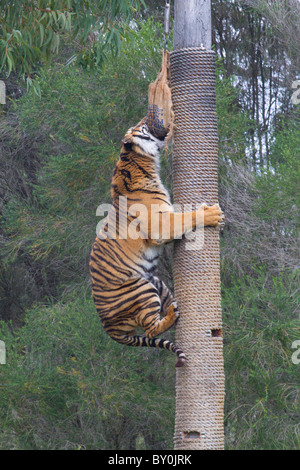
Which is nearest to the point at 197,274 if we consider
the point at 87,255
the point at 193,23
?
the point at 193,23

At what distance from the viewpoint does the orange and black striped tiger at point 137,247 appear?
3865mm

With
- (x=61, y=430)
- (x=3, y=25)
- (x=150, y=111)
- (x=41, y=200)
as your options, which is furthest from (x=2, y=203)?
(x=150, y=111)

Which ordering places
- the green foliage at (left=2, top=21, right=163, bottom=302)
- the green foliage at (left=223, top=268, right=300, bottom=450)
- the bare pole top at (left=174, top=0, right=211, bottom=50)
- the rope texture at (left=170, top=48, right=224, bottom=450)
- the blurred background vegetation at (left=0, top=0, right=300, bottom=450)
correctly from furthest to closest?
the green foliage at (left=2, top=21, right=163, bottom=302) < the blurred background vegetation at (left=0, top=0, right=300, bottom=450) < the green foliage at (left=223, top=268, right=300, bottom=450) < the bare pole top at (left=174, top=0, right=211, bottom=50) < the rope texture at (left=170, top=48, right=224, bottom=450)

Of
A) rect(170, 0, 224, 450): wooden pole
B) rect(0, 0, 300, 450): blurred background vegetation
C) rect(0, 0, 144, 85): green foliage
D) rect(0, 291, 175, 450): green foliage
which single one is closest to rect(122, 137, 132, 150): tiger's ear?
rect(170, 0, 224, 450): wooden pole

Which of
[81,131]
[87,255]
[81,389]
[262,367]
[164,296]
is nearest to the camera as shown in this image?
[164,296]

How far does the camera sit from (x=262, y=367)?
669cm

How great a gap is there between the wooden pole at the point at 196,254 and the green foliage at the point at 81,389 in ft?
11.6

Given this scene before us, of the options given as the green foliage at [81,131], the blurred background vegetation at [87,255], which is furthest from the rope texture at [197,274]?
the green foliage at [81,131]

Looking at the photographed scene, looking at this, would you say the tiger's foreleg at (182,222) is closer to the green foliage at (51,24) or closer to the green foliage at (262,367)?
the green foliage at (51,24)

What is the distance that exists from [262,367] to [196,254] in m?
3.12

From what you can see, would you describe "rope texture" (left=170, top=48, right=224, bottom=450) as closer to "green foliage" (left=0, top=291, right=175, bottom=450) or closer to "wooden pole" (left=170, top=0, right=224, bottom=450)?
"wooden pole" (left=170, top=0, right=224, bottom=450)

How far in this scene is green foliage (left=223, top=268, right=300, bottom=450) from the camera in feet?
21.7

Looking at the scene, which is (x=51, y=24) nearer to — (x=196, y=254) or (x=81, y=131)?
(x=81, y=131)

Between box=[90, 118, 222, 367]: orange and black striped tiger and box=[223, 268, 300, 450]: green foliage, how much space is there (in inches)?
110
